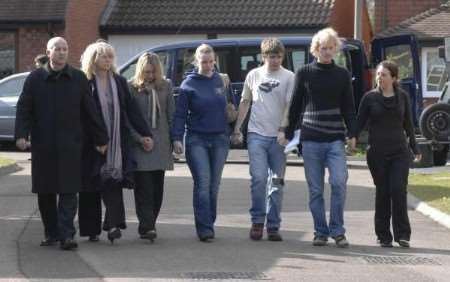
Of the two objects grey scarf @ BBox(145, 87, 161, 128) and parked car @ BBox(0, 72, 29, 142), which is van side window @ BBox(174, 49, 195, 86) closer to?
parked car @ BBox(0, 72, 29, 142)

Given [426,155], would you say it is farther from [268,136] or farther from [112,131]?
[112,131]

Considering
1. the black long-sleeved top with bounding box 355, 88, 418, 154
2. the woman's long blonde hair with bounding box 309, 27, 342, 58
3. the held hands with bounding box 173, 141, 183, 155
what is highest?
the woman's long blonde hair with bounding box 309, 27, 342, 58

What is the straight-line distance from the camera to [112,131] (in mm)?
10609

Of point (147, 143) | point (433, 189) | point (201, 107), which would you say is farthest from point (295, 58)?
point (147, 143)

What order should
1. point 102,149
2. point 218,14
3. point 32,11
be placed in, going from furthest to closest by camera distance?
point 218,14, point 32,11, point 102,149

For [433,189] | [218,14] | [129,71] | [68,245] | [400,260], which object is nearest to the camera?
[400,260]

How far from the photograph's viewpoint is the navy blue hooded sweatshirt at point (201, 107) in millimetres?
10898

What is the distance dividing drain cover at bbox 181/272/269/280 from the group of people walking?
67.1 inches

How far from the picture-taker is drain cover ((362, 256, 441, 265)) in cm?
990

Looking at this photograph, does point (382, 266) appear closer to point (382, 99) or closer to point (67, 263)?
point (382, 99)

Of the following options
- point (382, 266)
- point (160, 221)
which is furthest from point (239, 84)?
point (382, 266)

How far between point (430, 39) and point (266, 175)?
22.5 metres

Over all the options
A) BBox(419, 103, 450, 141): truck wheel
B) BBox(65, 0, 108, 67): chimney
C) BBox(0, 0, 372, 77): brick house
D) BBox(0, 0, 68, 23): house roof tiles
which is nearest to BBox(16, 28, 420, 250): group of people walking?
BBox(419, 103, 450, 141): truck wheel

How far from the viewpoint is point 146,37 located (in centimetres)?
3284
